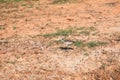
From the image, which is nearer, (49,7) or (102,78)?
(102,78)

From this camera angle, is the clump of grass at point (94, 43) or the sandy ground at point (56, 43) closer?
the sandy ground at point (56, 43)

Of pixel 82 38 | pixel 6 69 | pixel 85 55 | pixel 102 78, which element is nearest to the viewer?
pixel 102 78

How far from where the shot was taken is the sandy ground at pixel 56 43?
20.7ft

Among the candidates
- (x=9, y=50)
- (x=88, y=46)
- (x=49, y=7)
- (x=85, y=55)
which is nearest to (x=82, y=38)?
(x=88, y=46)

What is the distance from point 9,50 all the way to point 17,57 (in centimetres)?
62

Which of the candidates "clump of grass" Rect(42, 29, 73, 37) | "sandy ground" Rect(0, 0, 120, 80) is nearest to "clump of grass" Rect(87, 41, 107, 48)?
"sandy ground" Rect(0, 0, 120, 80)

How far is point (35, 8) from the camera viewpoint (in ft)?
40.2

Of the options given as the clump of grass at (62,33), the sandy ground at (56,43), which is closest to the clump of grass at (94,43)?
the sandy ground at (56,43)

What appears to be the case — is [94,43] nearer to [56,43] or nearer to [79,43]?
[79,43]

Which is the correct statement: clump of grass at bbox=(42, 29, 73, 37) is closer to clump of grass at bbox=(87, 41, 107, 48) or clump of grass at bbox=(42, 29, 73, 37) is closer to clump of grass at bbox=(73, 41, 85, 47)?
clump of grass at bbox=(73, 41, 85, 47)

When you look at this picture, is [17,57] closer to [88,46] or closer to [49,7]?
[88,46]

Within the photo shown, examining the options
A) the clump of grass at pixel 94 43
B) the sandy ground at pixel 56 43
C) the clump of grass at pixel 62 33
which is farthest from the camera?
the clump of grass at pixel 62 33

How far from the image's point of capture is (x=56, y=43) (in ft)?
26.0

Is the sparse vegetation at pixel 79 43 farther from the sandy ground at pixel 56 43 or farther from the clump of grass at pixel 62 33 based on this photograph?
the clump of grass at pixel 62 33
